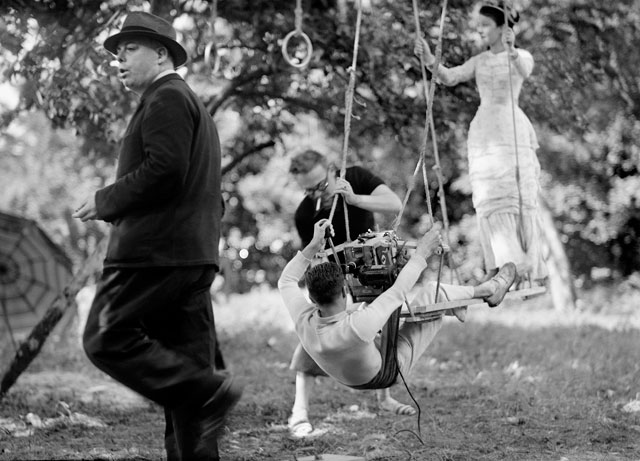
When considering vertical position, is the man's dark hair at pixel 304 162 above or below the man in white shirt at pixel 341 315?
above

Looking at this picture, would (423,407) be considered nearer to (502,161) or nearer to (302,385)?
(302,385)

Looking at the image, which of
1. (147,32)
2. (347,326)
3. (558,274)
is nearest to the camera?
(147,32)

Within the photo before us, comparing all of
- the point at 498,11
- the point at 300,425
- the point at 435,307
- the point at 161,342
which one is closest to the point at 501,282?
the point at 435,307

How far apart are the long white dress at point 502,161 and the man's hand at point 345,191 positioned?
106 cm

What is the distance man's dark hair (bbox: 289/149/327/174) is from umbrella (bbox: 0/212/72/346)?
4211mm

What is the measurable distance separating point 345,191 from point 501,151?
4.01 feet

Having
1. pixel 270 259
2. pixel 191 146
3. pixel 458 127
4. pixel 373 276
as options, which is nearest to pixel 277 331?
pixel 458 127

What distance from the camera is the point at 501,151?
533 cm

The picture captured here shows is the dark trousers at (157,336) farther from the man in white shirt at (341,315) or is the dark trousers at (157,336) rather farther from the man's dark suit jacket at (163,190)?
the man in white shirt at (341,315)

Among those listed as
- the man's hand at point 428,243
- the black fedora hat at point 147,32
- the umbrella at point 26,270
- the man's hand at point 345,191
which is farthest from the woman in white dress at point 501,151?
the umbrella at point 26,270

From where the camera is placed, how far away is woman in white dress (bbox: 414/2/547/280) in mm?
5344

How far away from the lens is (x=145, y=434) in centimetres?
526

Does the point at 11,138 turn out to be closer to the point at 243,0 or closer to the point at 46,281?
the point at 46,281

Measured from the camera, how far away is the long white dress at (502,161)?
211 inches
